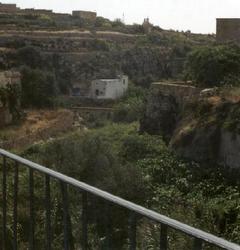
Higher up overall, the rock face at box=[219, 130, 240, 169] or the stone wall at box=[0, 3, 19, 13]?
the stone wall at box=[0, 3, 19, 13]

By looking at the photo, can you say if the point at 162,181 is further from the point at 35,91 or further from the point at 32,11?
the point at 32,11

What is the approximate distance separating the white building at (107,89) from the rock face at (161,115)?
56.1ft

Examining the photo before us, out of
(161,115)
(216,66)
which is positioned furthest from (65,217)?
(161,115)

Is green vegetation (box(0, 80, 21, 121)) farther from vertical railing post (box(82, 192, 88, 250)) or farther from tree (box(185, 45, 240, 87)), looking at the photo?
vertical railing post (box(82, 192, 88, 250))

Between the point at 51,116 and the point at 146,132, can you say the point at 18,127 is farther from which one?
the point at 146,132

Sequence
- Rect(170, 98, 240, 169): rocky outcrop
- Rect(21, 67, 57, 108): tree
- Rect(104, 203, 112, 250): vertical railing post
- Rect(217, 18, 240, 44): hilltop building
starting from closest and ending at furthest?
Rect(104, 203, 112, 250): vertical railing post
Rect(170, 98, 240, 169): rocky outcrop
Rect(21, 67, 57, 108): tree
Rect(217, 18, 240, 44): hilltop building

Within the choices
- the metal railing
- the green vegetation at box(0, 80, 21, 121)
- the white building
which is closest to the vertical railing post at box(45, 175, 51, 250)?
the metal railing

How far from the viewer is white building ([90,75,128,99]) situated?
162ft

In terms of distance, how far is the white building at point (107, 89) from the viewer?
49438 mm

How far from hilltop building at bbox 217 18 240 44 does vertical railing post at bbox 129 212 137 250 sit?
37.4 meters

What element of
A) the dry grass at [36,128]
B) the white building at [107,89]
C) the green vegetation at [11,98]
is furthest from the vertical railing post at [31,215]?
the white building at [107,89]

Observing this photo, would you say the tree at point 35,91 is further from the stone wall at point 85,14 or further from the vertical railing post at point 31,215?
the stone wall at point 85,14

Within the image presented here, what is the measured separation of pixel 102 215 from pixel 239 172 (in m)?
20.4

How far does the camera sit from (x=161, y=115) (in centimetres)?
3147
